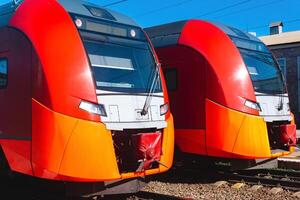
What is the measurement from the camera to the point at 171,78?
9688 millimetres

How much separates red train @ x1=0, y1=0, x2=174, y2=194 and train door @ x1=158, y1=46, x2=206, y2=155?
1759mm

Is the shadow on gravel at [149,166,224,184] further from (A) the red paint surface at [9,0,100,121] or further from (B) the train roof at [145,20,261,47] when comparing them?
(A) the red paint surface at [9,0,100,121]

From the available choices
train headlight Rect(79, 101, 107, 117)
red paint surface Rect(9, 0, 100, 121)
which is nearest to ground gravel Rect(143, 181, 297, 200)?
train headlight Rect(79, 101, 107, 117)

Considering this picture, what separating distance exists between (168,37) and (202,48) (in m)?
1.02

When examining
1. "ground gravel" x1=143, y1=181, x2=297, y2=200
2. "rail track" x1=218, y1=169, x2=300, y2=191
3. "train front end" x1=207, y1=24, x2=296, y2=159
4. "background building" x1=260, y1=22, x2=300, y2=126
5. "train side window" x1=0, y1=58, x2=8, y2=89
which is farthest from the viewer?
"background building" x1=260, y1=22, x2=300, y2=126

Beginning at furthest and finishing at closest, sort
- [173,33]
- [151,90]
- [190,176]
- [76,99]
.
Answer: [190,176] → [173,33] → [151,90] → [76,99]

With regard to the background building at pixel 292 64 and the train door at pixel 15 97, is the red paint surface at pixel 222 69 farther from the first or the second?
the background building at pixel 292 64

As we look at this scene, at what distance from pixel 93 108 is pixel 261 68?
453 centimetres

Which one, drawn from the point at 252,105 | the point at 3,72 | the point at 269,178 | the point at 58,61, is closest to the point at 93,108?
the point at 58,61

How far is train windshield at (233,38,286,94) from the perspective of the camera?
30.3 feet

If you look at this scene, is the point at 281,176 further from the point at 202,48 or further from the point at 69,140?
the point at 69,140

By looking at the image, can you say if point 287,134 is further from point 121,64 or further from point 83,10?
point 83,10

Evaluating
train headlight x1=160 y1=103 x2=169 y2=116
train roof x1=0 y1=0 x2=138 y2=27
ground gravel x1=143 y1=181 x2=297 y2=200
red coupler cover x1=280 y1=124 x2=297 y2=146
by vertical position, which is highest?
train roof x1=0 y1=0 x2=138 y2=27

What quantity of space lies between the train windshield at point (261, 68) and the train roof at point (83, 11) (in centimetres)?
271
